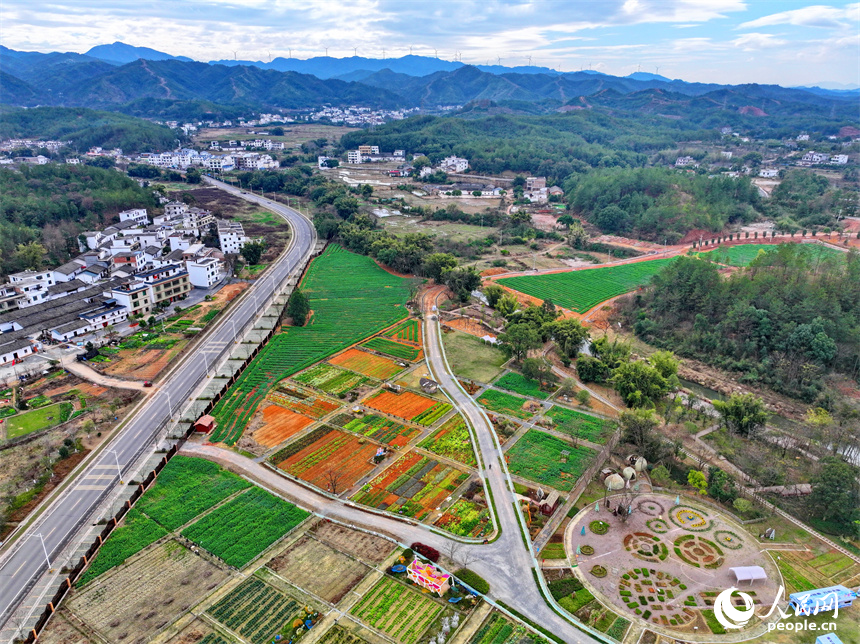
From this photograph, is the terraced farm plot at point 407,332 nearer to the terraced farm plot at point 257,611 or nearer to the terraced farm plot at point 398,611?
the terraced farm plot at point 398,611

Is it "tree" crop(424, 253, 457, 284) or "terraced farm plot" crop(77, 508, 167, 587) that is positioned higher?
"tree" crop(424, 253, 457, 284)

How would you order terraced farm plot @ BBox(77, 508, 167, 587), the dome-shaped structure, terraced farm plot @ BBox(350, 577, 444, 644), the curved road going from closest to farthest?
terraced farm plot @ BBox(350, 577, 444, 644), the curved road, terraced farm plot @ BBox(77, 508, 167, 587), the dome-shaped structure

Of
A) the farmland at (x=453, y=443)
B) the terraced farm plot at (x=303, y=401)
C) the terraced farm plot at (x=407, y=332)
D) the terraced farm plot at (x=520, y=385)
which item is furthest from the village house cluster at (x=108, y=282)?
the terraced farm plot at (x=520, y=385)

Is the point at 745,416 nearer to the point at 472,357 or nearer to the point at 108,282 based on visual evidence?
the point at 472,357

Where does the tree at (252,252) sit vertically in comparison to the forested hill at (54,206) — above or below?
below

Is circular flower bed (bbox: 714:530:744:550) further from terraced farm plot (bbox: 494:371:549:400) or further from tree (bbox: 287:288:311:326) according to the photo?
tree (bbox: 287:288:311:326)

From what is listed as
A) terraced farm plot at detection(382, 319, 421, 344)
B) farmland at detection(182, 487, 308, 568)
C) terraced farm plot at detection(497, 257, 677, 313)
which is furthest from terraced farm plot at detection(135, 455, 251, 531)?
terraced farm plot at detection(497, 257, 677, 313)
